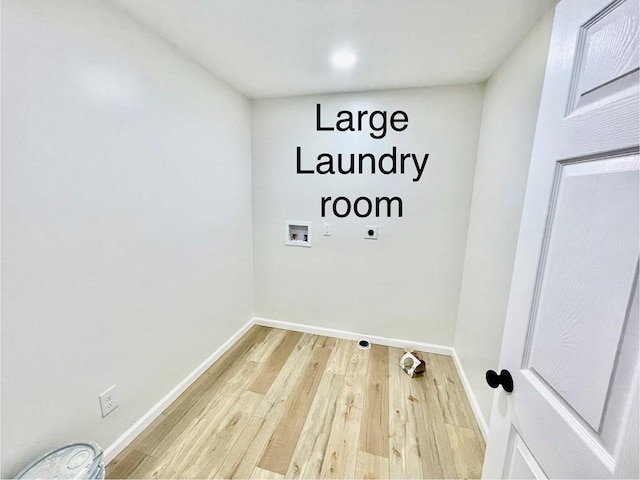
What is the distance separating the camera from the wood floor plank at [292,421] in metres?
1.33

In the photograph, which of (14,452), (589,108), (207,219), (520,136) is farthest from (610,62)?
(14,452)

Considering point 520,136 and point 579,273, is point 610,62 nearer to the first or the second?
point 579,273

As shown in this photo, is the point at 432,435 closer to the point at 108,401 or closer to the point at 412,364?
the point at 412,364

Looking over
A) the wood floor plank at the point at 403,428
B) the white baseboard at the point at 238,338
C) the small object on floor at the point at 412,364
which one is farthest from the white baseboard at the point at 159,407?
the small object on floor at the point at 412,364

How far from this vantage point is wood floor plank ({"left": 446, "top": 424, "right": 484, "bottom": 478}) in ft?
4.28

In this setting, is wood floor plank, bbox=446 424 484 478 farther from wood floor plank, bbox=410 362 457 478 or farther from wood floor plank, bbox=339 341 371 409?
wood floor plank, bbox=339 341 371 409

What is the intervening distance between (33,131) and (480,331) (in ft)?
7.75

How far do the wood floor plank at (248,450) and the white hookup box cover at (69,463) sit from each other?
0.52 m

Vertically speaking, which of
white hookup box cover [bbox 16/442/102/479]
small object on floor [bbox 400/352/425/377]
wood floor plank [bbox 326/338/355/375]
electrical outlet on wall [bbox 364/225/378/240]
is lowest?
wood floor plank [bbox 326/338/355/375]

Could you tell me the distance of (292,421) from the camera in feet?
5.15

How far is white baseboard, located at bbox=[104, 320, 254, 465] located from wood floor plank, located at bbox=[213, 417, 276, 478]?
544 millimetres

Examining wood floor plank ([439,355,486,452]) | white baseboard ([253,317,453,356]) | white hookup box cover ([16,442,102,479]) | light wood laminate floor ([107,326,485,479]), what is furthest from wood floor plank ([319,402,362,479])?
white hookup box cover ([16,442,102,479])

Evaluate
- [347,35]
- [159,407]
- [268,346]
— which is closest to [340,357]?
[268,346]

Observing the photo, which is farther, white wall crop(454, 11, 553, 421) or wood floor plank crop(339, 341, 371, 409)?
wood floor plank crop(339, 341, 371, 409)
